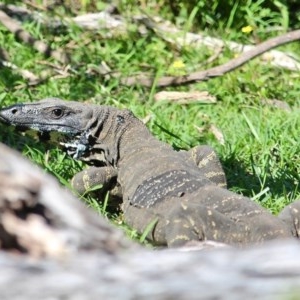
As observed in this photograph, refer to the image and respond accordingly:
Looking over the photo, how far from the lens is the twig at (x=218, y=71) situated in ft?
28.7

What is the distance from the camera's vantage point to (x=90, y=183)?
6660mm

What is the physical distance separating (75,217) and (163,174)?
336cm

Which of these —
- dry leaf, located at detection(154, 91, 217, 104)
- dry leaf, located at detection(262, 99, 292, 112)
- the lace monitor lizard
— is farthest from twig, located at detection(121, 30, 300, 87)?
the lace monitor lizard

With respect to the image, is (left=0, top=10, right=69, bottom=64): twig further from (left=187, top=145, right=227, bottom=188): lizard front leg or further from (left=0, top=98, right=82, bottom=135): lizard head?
(left=187, top=145, right=227, bottom=188): lizard front leg

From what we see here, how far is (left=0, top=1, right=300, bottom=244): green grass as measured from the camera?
721 centimetres

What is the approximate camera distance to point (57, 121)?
7.13m

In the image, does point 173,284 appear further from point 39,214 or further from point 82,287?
point 39,214

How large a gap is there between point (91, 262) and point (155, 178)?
3.48 m

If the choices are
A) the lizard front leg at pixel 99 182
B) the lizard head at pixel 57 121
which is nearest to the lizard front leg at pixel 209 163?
the lizard front leg at pixel 99 182

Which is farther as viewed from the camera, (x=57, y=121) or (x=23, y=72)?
(x=23, y=72)

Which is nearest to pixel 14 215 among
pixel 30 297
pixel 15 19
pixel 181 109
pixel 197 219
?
pixel 30 297

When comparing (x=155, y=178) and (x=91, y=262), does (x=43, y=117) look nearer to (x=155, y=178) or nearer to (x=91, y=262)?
(x=155, y=178)

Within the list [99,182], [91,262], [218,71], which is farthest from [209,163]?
[91,262]

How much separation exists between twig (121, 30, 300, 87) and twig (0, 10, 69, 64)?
69 centimetres
